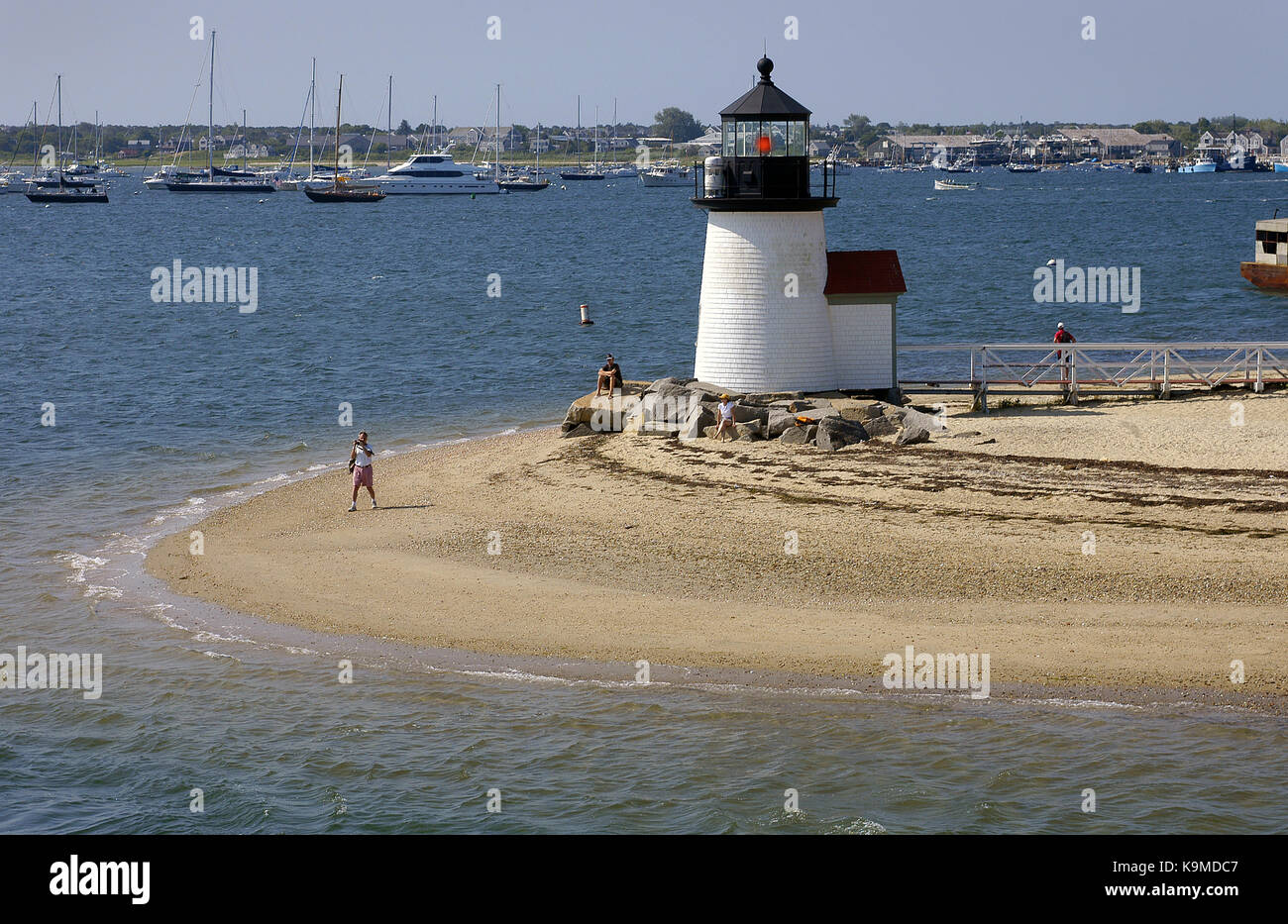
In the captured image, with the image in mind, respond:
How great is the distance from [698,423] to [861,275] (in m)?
4.84

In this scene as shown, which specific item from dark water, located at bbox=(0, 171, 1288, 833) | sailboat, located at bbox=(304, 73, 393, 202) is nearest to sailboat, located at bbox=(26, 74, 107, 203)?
sailboat, located at bbox=(304, 73, 393, 202)

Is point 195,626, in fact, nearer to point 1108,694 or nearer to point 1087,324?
point 1108,694

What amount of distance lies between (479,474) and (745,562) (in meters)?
8.47

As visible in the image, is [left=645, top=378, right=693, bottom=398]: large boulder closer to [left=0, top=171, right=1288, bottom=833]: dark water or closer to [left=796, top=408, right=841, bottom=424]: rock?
[left=796, top=408, right=841, bottom=424]: rock

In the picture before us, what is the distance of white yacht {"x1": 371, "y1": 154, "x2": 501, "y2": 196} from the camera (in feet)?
567

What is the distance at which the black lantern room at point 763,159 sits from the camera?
92.5 feet

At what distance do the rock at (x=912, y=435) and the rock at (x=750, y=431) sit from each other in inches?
104

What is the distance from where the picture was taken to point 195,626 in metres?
19.9

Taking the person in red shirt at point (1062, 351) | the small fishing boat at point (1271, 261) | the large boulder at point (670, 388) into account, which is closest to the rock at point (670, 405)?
the large boulder at point (670, 388)

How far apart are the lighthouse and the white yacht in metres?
149

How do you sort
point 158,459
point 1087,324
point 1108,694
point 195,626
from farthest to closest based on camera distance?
point 1087,324
point 158,459
point 195,626
point 1108,694

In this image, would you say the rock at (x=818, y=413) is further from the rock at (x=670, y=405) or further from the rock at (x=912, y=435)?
the rock at (x=670, y=405)

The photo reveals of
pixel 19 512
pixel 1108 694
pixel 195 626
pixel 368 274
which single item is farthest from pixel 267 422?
pixel 368 274

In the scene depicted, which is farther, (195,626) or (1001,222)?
(1001,222)
